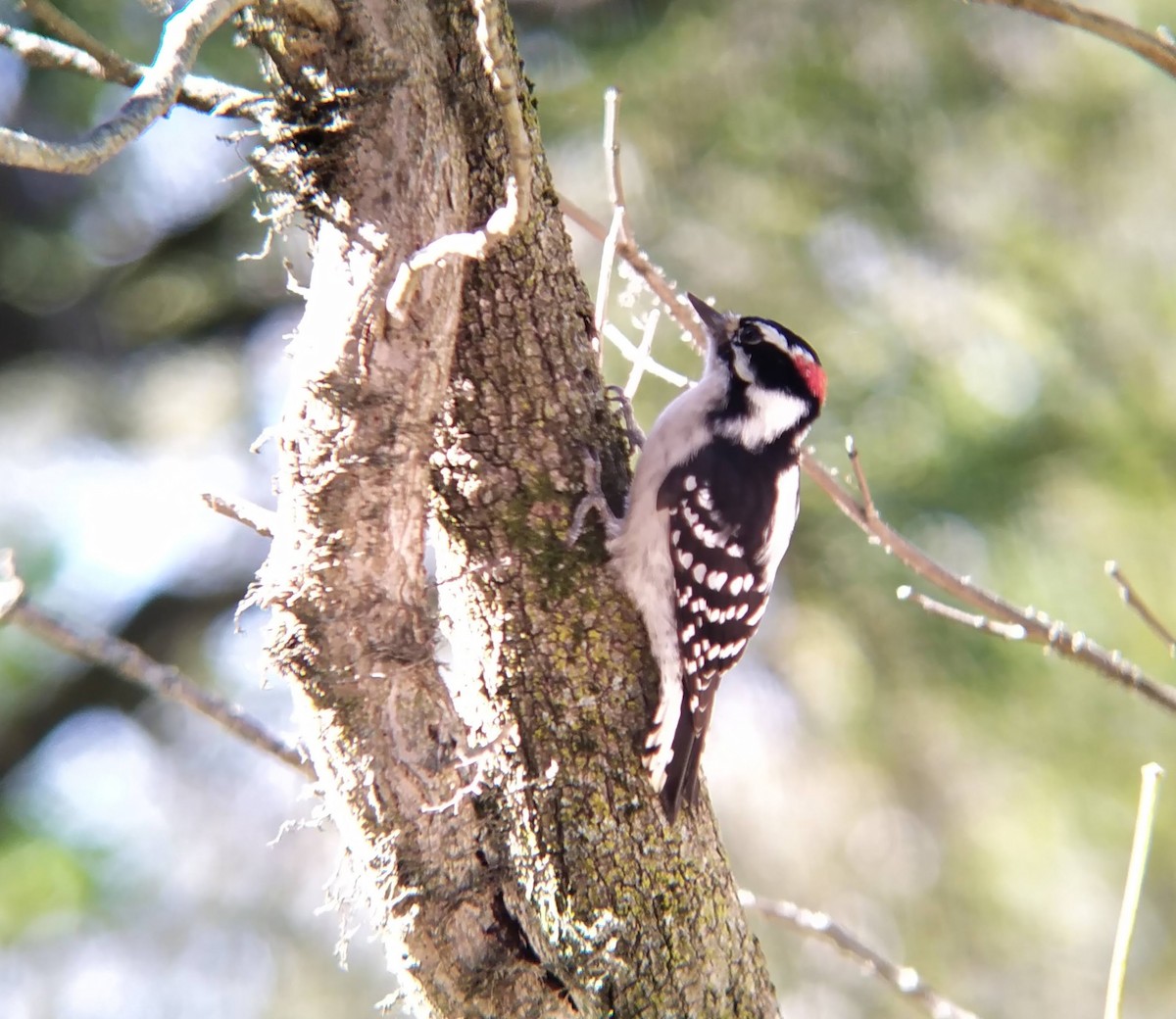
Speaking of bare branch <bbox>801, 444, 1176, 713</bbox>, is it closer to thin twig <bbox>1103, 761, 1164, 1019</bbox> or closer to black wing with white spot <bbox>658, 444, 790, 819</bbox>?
thin twig <bbox>1103, 761, 1164, 1019</bbox>

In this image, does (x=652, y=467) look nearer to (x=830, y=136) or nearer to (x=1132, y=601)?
(x=1132, y=601)

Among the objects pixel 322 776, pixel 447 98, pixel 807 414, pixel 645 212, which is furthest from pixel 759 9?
pixel 322 776

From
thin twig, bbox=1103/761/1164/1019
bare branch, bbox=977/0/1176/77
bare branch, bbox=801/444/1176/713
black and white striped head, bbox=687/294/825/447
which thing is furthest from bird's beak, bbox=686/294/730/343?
thin twig, bbox=1103/761/1164/1019

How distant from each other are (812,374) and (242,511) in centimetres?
141

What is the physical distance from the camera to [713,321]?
2932 mm

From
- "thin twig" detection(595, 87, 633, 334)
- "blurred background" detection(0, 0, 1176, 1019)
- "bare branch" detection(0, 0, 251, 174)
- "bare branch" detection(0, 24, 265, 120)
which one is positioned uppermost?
"bare branch" detection(0, 0, 251, 174)

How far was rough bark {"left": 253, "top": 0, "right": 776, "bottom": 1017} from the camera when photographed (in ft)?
5.87

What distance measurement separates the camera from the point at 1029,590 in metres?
3.47

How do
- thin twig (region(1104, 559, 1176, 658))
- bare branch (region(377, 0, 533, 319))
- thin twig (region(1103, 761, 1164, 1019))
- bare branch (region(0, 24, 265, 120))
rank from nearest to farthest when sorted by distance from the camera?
bare branch (region(377, 0, 533, 319)) < thin twig (region(1103, 761, 1164, 1019)) < thin twig (region(1104, 559, 1176, 658)) < bare branch (region(0, 24, 265, 120))

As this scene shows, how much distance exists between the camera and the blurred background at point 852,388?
3.51 m

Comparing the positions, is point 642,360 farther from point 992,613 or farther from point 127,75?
point 127,75

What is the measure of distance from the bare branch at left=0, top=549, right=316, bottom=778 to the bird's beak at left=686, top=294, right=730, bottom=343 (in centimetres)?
144

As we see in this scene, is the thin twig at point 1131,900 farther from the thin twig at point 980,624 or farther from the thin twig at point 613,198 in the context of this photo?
the thin twig at point 613,198

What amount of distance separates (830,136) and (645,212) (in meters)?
0.60
